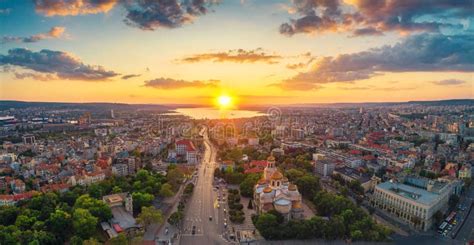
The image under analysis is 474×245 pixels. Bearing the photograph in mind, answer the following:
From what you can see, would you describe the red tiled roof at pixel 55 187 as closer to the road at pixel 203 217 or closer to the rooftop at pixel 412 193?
the road at pixel 203 217

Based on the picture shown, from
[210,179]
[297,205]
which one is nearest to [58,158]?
[210,179]

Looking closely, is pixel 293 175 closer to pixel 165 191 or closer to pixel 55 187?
pixel 165 191

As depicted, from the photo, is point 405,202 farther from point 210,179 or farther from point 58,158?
point 58,158

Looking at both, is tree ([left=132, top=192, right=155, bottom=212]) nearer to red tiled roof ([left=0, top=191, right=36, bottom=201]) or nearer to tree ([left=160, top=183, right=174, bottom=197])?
tree ([left=160, top=183, right=174, bottom=197])

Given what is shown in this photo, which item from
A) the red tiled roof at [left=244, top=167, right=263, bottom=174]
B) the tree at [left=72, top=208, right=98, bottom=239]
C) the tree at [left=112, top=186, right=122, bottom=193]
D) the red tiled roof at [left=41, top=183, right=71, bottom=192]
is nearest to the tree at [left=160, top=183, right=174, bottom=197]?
the tree at [left=112, top=186, right=122, bottom=193]

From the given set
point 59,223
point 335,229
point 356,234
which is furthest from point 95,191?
point 356,234

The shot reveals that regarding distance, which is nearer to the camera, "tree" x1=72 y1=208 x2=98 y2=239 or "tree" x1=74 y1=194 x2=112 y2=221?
"tree" x1=72 y1=208 x2=98 y2=239

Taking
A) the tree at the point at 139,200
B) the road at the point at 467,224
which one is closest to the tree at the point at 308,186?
the road at the point at 467,224
